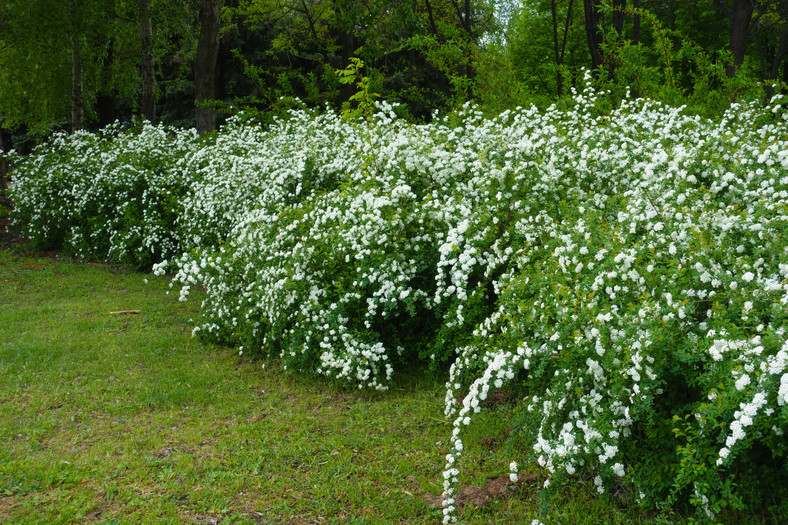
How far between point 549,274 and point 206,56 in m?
9.56

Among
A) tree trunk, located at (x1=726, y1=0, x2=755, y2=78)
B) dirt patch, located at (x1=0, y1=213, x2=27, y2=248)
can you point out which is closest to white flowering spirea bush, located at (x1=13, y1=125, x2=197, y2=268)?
dirt patch, located at (x1=0, y1=213, x2=27, y2=248)

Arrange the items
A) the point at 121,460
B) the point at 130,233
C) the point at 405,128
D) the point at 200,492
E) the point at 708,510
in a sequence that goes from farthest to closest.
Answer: the point at 130,233, the point at 405,128, the point at 121,460, the point at 200,492, the point at 708,510

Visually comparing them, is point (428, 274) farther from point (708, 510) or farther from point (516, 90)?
point (516, 90)

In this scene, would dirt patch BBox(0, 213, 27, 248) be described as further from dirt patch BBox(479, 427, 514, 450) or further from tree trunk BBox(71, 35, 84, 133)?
dirt patch BBox(479, 427, 514, 450)

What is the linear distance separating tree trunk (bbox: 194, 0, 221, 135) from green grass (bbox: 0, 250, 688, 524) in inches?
254

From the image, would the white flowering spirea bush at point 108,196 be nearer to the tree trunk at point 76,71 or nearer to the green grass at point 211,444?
the tree trunk at point 76,71

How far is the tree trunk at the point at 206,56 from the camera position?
11.2 m

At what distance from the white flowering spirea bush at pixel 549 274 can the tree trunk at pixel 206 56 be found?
10.8 ft

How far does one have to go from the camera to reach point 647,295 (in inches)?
126

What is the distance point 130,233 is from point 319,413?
5.99 m

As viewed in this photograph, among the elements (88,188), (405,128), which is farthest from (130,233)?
(405,128)

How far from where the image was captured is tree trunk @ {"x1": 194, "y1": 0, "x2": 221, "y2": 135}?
36.7ft

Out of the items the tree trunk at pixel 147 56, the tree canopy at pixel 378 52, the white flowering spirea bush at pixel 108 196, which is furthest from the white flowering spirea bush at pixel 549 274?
the tree trunk at pixel 147 56

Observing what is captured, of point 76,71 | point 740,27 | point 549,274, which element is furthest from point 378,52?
point 549,274
